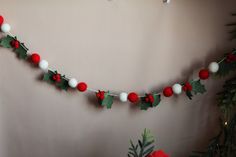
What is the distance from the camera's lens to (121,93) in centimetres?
140

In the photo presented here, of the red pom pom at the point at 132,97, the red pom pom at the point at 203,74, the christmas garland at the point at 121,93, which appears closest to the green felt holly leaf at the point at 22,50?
the christmas garland at the point at 121,93

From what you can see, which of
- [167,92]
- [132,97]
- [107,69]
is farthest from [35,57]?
[167,92]

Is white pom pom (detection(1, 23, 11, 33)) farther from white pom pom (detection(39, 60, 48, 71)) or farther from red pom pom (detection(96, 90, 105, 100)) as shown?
red pom pom (detection(96, 90, 105, 100))

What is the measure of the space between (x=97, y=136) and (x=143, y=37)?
515 millimetres

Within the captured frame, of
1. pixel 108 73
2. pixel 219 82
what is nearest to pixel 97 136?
pixel 108 73

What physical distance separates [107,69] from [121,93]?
0.13 m

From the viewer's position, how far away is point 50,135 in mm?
1528

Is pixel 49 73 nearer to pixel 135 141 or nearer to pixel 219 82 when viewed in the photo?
pixel 135 141

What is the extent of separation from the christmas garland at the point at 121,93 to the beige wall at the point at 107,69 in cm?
4

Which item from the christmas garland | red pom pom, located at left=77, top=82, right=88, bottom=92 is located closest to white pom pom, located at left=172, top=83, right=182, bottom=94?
the christmas garland

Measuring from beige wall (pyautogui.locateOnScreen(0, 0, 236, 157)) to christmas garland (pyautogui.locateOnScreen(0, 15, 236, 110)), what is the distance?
0.04 meters

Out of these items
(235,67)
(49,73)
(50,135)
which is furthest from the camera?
(50,135)

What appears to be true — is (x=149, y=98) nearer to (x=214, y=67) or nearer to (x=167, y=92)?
(x=167, y=92)

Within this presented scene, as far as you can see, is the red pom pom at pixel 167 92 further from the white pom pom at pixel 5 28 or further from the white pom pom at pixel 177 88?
the white pom pom at pixel 5 28
